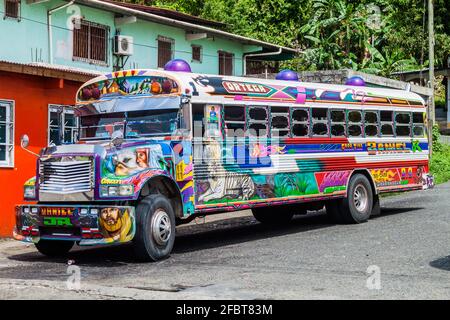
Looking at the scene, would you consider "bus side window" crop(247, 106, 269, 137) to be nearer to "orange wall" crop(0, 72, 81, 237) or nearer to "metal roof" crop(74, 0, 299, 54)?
"orange wall" crop(0, 72, 81, 237)

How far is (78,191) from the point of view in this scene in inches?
425

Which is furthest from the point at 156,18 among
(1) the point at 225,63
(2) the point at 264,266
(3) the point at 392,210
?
(2) the point at 264,266

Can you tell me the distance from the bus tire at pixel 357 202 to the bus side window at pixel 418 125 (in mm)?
2436

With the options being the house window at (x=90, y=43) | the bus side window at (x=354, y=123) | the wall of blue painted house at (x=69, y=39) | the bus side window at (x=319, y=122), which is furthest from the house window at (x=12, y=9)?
the bus side window at (x=354, y=123)

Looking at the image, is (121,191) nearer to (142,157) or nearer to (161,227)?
(142,157)

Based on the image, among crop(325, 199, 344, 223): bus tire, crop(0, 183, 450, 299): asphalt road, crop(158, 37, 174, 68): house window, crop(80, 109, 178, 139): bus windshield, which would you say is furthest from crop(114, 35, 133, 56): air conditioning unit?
crop(80, 109, 178, 139): bus windshield

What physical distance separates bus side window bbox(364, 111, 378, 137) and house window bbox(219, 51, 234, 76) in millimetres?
9692

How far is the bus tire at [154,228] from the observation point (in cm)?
1070

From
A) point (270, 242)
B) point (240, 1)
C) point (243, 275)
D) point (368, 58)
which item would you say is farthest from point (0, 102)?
point (368, 58)

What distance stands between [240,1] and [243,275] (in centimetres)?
2937

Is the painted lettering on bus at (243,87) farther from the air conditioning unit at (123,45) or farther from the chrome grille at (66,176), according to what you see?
the air conditioning unit at (123,45)

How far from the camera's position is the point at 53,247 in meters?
12.0

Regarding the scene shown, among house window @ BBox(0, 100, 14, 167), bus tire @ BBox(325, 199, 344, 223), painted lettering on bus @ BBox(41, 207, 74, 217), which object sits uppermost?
house window @ BBox(0, 100, 14, 167)

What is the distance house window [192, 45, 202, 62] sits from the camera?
2395 centimetres
